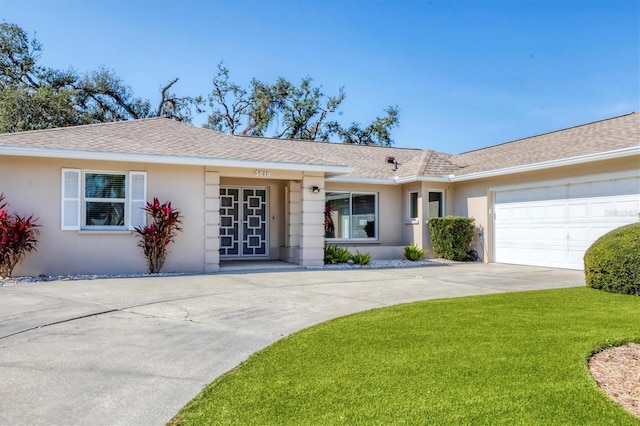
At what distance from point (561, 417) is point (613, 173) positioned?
1022 centimetres

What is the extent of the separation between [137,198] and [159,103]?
73.6ft

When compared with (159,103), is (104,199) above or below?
below

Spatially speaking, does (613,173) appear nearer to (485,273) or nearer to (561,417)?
(485,273)

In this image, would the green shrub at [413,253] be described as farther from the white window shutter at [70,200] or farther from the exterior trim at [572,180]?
the white window shutter at [70,200]

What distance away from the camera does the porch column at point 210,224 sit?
12258 millimetres

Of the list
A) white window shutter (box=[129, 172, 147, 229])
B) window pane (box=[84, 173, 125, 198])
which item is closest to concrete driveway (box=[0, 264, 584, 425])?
white window shutter (box=[129, 172, 147, 229])

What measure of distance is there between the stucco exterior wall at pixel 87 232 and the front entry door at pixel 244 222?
2919 millimetres

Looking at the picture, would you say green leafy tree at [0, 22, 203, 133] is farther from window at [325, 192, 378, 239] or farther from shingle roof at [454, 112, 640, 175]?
shingle roof at [454, 112, 640, 175]

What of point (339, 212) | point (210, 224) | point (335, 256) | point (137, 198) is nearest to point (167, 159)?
point (137, 198)

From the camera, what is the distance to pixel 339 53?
2241cm

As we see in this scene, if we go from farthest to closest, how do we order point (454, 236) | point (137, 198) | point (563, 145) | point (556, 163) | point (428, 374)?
point (454, 236) < point (563, 145) < point (556, 163) < point (137, 198) < point (428, 374)

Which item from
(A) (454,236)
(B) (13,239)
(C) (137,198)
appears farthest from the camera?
(A) (454,236)

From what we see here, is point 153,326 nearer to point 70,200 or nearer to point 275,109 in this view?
point 70,200

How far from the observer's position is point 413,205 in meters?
16.9
